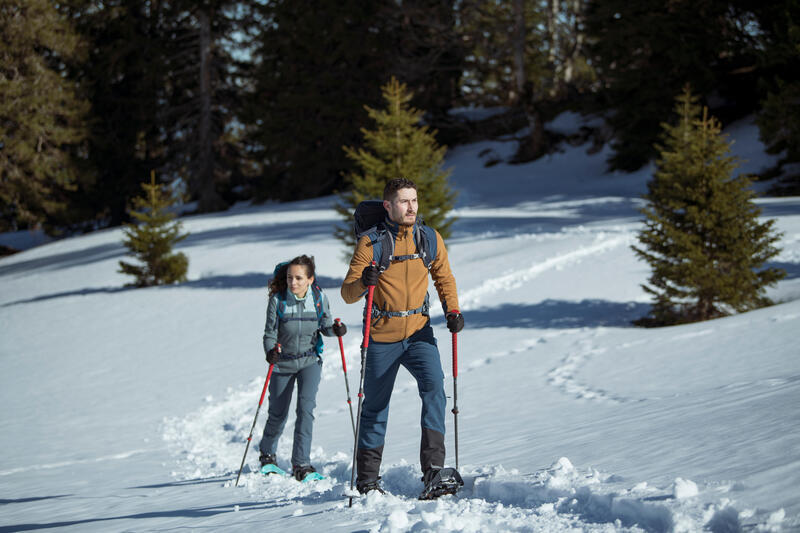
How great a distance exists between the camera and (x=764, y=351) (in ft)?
23.9

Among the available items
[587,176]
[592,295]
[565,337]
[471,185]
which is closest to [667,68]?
[587,176]

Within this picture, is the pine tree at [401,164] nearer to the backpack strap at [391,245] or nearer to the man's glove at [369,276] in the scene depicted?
the backpack strap at [391,245]

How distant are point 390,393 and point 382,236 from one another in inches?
38.2

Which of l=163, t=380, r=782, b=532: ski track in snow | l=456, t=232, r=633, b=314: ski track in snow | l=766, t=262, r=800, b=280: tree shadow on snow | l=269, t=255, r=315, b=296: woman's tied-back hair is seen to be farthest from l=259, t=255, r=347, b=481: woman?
l=766, t=262, r=800, b=280: tree shadow on snow

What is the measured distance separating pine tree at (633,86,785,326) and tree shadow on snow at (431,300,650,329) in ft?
3.51

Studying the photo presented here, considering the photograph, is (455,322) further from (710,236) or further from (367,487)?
(710,236)

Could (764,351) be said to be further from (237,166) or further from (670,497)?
(237,166)

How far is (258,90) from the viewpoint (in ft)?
117

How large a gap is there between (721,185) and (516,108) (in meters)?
27.9

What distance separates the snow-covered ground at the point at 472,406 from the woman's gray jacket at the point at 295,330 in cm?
89

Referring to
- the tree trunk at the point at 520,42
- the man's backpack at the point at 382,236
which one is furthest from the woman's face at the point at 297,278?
the tree trunk at the point at 520,42

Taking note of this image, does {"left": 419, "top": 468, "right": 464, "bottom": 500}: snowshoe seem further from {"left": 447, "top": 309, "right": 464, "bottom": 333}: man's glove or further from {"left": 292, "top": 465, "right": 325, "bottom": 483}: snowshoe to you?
{"left": 292, "top": 465, "right": 325, "bottom": 483}: snowshoe

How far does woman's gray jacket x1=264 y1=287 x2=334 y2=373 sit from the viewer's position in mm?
5363

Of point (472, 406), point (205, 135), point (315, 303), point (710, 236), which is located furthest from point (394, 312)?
point (205, 135)
